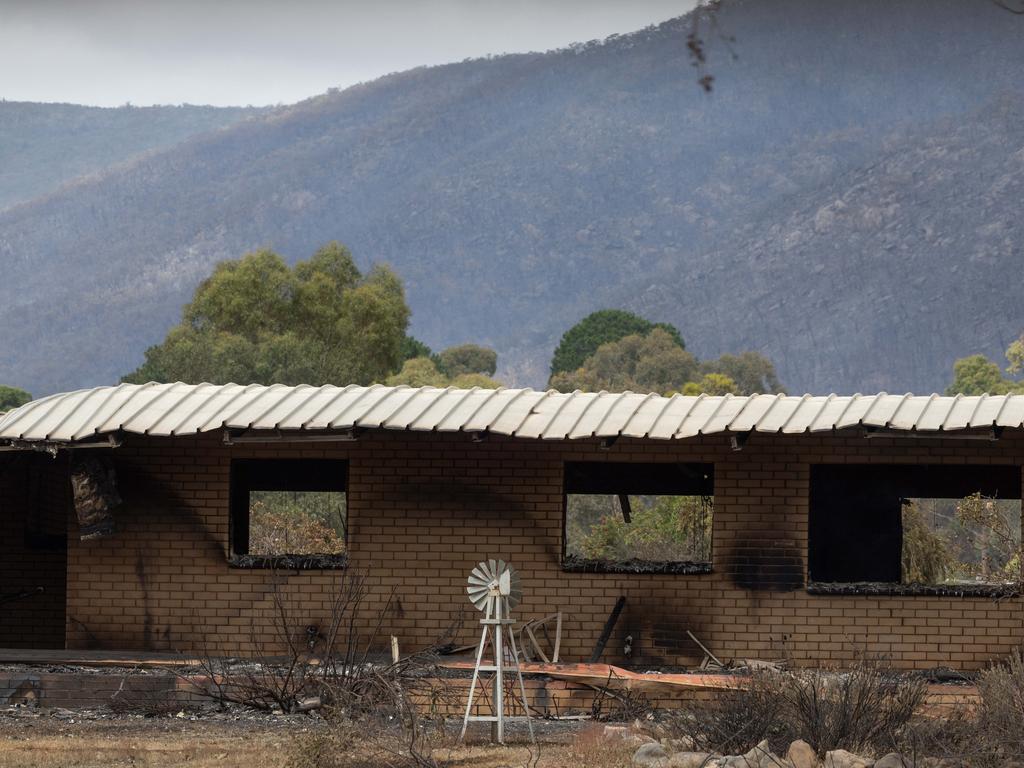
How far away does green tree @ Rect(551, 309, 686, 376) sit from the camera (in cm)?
10025

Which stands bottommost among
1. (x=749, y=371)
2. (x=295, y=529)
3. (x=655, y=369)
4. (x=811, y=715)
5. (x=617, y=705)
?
(x=617, y=705)

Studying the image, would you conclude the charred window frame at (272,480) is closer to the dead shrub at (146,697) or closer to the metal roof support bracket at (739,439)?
the dead shrub at (146,697)

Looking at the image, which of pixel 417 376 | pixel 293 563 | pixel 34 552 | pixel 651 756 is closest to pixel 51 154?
pixel 417 376

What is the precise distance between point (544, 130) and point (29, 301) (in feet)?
177

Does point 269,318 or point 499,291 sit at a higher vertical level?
point 499,291

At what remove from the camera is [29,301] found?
14862cm

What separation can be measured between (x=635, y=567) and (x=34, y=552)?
20.8 feet

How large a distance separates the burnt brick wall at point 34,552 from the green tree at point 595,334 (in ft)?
271

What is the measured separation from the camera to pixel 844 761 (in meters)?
9.27

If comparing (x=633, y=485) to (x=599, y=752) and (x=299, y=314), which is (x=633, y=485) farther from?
(x=299, y=314)

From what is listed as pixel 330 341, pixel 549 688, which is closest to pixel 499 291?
pixel 330 341

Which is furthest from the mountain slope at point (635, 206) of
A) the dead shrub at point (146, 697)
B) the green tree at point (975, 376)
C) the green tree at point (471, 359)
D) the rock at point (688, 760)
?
the rock at point (688, 760)

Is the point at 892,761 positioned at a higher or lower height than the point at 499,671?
lower

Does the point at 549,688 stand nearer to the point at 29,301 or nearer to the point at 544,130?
the point at 29,301
